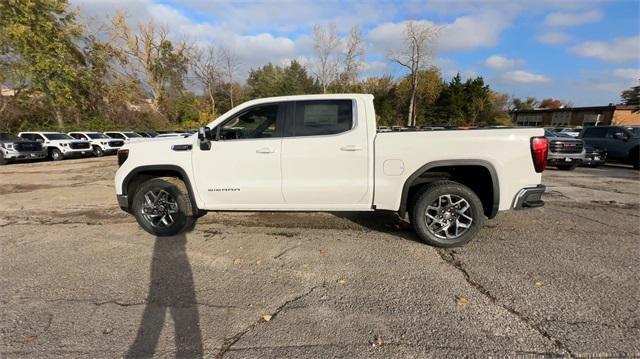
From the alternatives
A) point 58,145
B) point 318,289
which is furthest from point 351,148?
point 58,145

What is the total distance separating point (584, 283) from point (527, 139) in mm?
1608

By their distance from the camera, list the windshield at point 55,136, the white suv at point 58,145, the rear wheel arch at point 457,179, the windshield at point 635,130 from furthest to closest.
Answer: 1. the windshield at point 55,136
2. the white suv at point 58,145
3. the windshield at point 635,130
4. the rear wheel arch at point 457,179

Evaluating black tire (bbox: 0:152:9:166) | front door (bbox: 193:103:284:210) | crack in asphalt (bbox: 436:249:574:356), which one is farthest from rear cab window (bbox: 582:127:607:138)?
black tire (bbox: 0:152:9:166)

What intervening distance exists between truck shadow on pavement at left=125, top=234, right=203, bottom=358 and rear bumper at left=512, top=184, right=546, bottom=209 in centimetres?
371

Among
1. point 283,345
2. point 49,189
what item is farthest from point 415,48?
point 283,345

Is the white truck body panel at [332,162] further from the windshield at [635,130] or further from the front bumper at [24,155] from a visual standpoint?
the front bumper at [24,155]

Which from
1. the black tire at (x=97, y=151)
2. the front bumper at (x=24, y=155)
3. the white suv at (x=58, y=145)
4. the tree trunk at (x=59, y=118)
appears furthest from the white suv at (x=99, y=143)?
the tree trunk at (x=59, y=118)

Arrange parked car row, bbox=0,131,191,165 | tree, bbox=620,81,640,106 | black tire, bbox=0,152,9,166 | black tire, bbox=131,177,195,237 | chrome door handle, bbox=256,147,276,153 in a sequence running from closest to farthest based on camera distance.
→ chrome door handle, bbox=256,147,276,153 → black tire, bbox=131,177,195,237 → black tire, bbox=0,152,9,166 → parked car row, bbox=0,131,191,165 → tree, bbox=620,81,640,106

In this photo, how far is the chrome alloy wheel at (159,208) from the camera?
425 cm

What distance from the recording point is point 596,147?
13.0m

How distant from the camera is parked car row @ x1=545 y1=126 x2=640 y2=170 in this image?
35.1ft

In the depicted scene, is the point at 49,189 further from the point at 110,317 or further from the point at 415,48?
the point at 415,48

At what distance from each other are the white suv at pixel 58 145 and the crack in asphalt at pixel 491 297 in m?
20.3

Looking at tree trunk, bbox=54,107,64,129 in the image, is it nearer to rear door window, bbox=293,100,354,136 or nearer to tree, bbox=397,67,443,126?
rear door window, bbox=293,100,354,136
